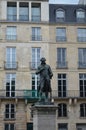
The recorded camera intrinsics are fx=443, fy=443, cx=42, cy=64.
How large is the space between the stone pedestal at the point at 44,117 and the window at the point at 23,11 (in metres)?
31.4

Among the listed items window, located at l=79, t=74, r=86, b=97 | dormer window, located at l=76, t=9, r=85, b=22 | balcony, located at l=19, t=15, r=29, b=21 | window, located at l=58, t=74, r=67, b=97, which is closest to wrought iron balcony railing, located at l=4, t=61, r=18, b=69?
window, located at l=58, t=74, r=67, b=97

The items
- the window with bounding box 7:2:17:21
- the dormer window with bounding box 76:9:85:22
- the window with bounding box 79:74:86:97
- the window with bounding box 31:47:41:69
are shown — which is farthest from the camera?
the dormer window with bounding box 76:9:85:22

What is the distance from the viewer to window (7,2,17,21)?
52819mm

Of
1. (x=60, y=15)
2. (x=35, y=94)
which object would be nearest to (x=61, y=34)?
(x=60, y=15)

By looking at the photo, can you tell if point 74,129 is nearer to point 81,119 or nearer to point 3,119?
point 81,119

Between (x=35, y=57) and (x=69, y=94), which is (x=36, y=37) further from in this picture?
(x=69, y=94)

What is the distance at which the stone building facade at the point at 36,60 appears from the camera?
5059 centimetres

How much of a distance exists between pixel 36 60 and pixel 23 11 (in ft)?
20.3

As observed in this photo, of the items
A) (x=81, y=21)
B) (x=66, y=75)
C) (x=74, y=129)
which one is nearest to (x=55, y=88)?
(x=66, y=75)

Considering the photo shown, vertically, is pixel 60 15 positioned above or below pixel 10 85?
above

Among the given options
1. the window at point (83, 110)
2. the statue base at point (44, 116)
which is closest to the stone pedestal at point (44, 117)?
the statue base at point (44, 116)

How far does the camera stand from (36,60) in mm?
52188

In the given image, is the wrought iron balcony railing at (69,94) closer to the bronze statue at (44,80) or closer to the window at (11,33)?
the window at (11,33)

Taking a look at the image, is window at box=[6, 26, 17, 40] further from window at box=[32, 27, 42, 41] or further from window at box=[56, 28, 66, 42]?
window at box=[56, 28, 66, 42]
